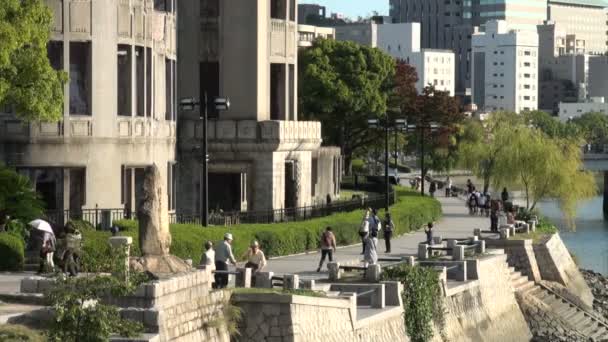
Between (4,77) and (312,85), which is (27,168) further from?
(312,85)

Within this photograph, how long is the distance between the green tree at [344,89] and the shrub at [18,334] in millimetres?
67379

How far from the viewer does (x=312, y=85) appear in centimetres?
9062

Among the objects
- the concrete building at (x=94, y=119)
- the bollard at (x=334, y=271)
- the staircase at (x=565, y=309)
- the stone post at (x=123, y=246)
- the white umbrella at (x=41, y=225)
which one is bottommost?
the staircase at (x=565, y=309)

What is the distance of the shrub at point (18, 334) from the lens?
73.5ft

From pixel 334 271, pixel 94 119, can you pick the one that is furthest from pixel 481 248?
pixel 94 119

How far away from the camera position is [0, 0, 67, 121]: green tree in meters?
35.0

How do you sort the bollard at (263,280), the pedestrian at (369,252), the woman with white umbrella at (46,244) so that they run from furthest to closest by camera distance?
the pedestrian at (369,252)
the woman with white umbrella at (46,244)
the bollard at (263,280)

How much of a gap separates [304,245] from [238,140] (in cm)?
706

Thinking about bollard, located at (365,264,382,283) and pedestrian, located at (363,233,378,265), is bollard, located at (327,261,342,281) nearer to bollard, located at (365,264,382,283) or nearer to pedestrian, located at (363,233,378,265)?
bollard, located at (365,264,382,283)

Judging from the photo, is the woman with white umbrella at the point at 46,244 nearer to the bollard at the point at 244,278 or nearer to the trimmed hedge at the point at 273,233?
the trimmed hedge at the point at 273,233

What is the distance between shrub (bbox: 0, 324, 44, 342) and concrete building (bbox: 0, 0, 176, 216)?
19431 mm

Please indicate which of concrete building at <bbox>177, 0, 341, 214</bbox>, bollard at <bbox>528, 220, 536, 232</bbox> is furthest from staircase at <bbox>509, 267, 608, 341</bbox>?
concrete building at <bbox>177, 0, 341, 214</bbox>

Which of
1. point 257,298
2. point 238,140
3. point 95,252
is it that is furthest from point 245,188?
point 257,298

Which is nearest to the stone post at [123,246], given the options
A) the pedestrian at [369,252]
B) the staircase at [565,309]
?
the pedestrian at [369,252]
